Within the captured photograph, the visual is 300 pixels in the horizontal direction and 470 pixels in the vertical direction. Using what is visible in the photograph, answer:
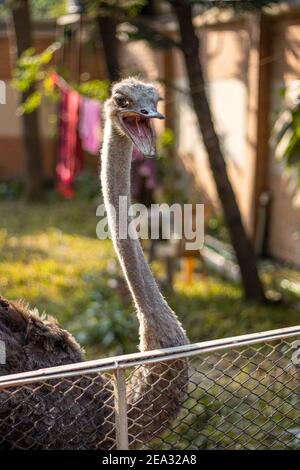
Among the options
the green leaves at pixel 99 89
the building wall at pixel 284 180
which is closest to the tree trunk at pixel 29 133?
the green leaves at pixel 99 89

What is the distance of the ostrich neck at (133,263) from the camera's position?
2.72 metres

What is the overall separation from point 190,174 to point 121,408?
7.12m

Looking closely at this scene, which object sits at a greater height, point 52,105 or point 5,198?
point 52,105

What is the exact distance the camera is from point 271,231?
743 cm

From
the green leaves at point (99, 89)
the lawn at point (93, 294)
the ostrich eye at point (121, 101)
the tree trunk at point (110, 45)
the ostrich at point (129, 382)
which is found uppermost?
the tree trunk at point (110, 45)

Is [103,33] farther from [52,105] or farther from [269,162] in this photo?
[52,105]

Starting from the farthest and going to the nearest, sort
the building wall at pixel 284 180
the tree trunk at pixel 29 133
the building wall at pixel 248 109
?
the tree trunk at pixel 29 133 → the building wall at pixel 248 109 → the building wall at pixel 284 180

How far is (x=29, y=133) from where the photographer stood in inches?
411

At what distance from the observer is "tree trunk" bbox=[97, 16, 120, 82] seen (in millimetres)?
6738

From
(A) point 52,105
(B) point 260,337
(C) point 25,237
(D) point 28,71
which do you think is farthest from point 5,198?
(B) point 260,337

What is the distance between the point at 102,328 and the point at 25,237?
3493mm

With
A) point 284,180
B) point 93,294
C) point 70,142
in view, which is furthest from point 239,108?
point 93,294

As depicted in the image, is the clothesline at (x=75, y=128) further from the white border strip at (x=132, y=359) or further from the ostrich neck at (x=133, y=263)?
the white border strip at (x=132, y=359)

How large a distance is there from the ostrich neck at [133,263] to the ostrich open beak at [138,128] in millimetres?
82
